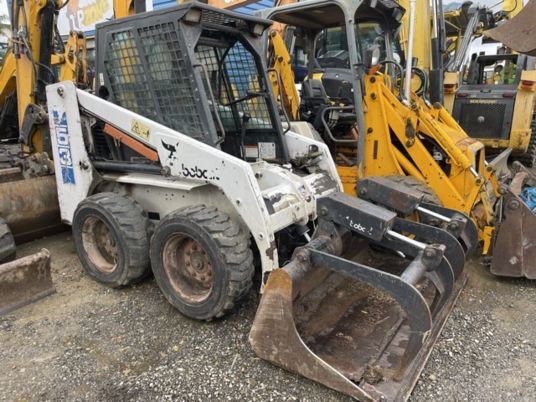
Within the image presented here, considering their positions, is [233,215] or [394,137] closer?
[233,215]

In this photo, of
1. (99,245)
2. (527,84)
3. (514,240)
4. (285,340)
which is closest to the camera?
(285,340)

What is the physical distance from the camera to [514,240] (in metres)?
3.60

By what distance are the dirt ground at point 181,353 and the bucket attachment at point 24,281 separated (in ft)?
0.25

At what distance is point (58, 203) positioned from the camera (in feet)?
14.3

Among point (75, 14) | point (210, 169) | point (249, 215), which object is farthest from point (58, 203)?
point (75, 14)

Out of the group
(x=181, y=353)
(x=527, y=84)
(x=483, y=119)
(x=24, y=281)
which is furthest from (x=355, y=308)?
(x=527, y=84)

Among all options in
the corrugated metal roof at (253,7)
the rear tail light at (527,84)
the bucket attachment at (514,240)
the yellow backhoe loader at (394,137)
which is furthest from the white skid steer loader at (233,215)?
the corrugated metal roof at (253,7)

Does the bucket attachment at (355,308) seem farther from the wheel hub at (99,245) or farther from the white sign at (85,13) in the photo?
the white sign at (85,13)

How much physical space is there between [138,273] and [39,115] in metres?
2.26

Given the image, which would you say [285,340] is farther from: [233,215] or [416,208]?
[416,208]

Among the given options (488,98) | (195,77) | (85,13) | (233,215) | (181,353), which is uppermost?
(85,13)

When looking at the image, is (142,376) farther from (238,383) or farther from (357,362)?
(357,362)

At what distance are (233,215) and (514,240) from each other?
232 centimetres

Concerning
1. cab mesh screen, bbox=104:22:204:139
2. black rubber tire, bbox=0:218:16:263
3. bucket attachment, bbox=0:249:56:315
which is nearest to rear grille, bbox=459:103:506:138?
cab mesh screen, bbox=104:22:204:139
